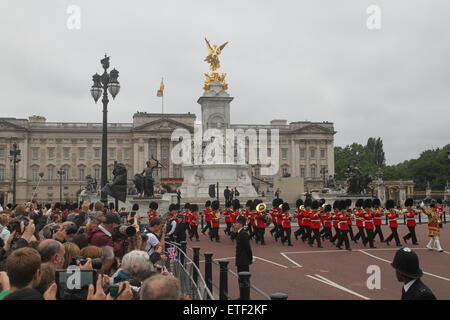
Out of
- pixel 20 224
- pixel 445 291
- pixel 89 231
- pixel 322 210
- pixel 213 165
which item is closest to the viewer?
pixel 89 231

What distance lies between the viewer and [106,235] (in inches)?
273

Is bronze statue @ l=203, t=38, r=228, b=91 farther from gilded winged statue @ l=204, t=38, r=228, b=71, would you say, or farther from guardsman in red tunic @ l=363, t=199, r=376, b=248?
guardsman in red tunic @ l=363, t=199, r=376, b=248

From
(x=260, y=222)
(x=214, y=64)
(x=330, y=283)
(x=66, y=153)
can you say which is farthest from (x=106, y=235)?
(x=66, y=153)

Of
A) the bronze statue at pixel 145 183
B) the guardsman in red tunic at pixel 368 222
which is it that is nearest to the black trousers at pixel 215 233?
the guardsman in red tunic at pixel 368 222

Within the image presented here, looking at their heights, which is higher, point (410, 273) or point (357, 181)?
point (357, 181)

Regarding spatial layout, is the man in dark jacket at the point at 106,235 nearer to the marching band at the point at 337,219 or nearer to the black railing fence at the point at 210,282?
the black railing fence at the point at 210,282

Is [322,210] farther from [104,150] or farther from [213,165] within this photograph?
[213,165]

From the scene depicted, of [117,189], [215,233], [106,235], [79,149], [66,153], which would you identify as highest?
[79,149]

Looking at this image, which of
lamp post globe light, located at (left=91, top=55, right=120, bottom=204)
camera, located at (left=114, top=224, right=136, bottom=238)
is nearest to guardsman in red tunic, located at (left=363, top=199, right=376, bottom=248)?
lamp post globe light, located at (left=91, top=55, right=120, bottom=204)

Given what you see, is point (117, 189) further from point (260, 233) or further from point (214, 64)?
point (214, 64)

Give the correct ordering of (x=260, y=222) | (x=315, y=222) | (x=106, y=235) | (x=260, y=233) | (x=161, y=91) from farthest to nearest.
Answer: (x=161, y=91), (x=260, y=233), (x=260, y=222), (x=315, y=222), (x=106, y=235)
